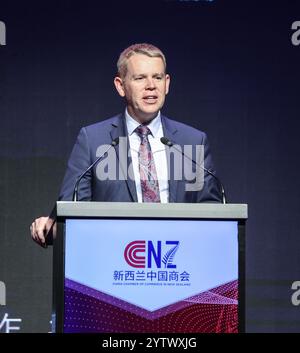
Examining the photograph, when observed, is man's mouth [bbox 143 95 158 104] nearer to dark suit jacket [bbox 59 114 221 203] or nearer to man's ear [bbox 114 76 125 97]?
dark suit jacket [bbox 59 114 221 203]

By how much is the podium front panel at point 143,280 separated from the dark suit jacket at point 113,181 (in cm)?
84

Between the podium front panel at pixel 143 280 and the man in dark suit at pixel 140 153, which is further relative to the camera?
the man in dark suit at pixel 140 153

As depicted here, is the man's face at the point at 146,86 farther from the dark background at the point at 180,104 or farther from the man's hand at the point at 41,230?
the man's hand at the point at 41,230

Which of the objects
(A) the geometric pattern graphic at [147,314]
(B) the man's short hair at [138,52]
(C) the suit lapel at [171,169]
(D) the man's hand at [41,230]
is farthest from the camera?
(B) the man's short hair at [138,52]

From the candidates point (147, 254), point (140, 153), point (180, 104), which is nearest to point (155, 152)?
point (140, 153)

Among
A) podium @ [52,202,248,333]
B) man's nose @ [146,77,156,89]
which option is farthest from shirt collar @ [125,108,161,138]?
podium @ [52,202,248,333]

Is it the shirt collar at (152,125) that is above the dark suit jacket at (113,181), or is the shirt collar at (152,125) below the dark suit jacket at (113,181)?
above

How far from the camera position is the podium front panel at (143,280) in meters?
3.11

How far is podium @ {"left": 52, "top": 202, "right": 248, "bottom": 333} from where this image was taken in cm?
311

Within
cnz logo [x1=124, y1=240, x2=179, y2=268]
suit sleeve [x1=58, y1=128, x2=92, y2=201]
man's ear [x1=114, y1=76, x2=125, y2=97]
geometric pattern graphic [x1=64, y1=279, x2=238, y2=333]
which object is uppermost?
man's ear [x1=114, y1=76, x2=125, y2=97]

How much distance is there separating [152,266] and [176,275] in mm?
84

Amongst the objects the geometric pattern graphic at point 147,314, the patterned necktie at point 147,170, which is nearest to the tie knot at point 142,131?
the patterned necktie at point 147,170

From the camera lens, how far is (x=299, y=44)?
5227 mm

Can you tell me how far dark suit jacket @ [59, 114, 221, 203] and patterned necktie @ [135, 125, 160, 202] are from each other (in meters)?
0.05
